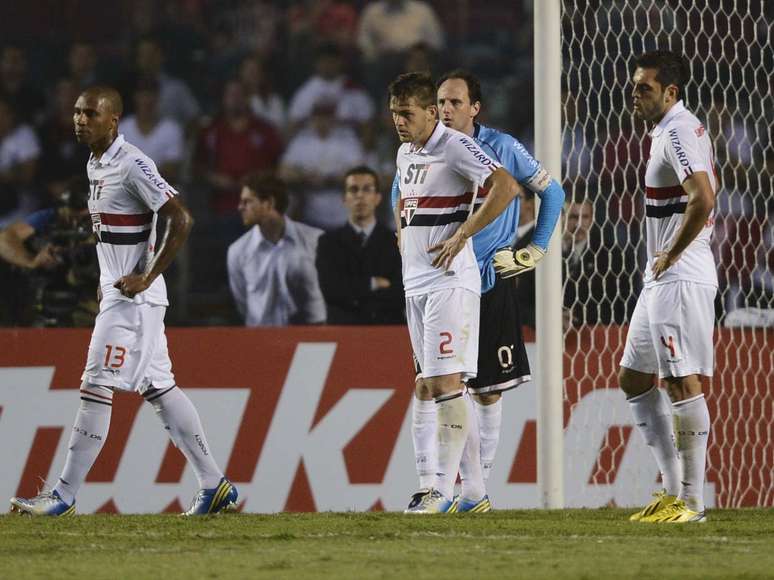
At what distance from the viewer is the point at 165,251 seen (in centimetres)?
625

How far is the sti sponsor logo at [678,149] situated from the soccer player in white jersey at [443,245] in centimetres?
68

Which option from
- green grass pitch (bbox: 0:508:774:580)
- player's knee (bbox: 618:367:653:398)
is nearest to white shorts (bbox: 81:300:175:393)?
green grass pitch (bbox: 0:508:774:580)

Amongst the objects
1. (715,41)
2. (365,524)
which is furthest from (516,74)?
(365,524)

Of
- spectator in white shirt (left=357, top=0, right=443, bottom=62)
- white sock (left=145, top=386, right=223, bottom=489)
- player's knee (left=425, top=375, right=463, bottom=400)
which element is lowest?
white sock (left=145, top=386, right=223, bottom=489)

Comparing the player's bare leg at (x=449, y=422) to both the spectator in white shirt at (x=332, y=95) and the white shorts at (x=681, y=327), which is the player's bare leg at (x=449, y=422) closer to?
the white shorts at (x=681, y=327)

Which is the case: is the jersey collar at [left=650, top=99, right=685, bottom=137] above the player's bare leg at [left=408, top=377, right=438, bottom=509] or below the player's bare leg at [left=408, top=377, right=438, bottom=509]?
above

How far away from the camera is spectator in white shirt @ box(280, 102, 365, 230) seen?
34.8ft

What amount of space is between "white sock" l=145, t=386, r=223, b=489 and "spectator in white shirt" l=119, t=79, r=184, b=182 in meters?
4.61

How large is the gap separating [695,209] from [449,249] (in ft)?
3.31

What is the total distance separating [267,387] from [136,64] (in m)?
3.79

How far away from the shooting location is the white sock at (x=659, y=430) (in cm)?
602

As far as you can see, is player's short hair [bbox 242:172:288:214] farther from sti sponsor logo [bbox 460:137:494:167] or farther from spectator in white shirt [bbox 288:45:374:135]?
sti sponsor logo [bbox 460:137:494:167]

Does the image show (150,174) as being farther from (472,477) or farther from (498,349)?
(472,477)

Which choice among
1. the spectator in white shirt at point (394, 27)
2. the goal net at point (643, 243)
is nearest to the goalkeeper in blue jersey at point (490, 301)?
the goal net at point (643, 243)
